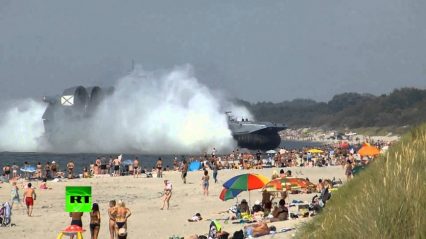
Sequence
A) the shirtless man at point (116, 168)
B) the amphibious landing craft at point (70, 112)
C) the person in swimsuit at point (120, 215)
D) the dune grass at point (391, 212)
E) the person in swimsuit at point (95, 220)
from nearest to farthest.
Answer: the dune grass at point (391, 212) → the person in swimsuit at point (120, 215) → the person in swimsuit at point (95, 220) → the shirtless man at point (116, 168) → the amphibious landing craft at point (70, 112)

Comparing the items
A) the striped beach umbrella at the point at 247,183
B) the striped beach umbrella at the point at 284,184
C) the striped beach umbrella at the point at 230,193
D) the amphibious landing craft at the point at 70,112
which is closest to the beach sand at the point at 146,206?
the striped beach umbrella at the point at 230,193

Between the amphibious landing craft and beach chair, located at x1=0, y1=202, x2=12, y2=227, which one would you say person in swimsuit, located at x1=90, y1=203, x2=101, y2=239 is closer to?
beach chair, located at x1=0, y1=202, x2=12, y2=227

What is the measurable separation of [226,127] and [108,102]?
55.2ft

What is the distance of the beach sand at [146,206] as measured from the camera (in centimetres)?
1638

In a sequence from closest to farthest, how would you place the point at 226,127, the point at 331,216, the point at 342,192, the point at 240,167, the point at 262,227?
the point at 331,216, the point at 342,192, the point at 262,227, the point at 240,167, the point at 226,127

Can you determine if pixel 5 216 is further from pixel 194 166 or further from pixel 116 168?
pixel 194 166

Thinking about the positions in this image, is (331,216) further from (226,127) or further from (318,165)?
(226,127)

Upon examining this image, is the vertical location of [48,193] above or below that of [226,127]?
below

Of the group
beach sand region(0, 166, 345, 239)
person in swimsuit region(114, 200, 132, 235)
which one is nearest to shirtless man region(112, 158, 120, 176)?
beach sand region(0, 166, 345, 239)

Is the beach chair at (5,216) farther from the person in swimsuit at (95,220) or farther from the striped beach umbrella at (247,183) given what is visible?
the striped beach umbrella at (247,183)

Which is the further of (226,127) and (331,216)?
(226,127)

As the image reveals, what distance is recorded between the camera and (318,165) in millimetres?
41344

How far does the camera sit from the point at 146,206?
23016 millimetres

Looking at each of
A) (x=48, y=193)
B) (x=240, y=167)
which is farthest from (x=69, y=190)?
(x=240, y=167)
